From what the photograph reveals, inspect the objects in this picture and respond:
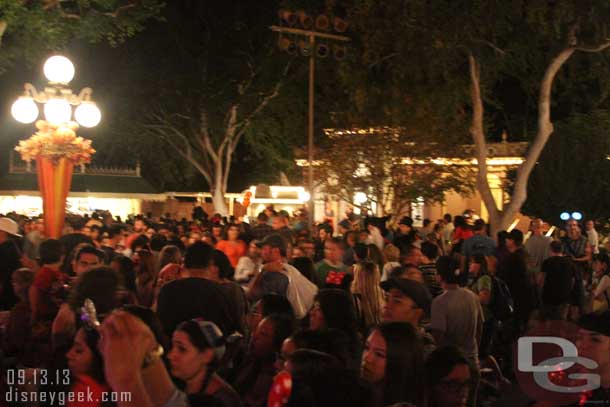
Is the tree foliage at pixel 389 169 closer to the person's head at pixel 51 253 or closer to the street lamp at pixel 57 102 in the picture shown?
the street lamp at pixel 57 102

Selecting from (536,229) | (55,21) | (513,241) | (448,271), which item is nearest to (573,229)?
(536,229)

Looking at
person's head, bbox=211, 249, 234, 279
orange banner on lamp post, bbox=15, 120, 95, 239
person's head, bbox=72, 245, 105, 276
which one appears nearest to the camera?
person's head, bbox=72, 245, 105, 276

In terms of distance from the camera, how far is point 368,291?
7.48 meters

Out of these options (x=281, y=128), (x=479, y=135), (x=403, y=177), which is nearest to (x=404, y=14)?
(x=479, y=135)

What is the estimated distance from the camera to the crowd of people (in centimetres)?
380

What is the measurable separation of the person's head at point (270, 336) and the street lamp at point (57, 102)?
28.0 feet

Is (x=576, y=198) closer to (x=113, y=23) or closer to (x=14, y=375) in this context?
(x=113, y=23)

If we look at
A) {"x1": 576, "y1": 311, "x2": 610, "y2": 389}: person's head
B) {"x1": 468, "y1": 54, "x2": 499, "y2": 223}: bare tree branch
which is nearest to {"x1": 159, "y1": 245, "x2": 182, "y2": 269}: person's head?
{"x1": 576, "y1": 311, "x2": 610, "y2": 389}: person's head

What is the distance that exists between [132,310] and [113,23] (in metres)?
17.2

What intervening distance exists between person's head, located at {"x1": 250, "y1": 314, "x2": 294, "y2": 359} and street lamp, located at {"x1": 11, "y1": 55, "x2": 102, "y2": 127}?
28.0 ft

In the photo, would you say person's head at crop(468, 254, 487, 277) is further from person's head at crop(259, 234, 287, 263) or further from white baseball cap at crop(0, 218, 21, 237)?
white baseball cap at crop(0, 218, 21, 237)

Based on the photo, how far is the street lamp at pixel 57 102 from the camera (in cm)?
1298

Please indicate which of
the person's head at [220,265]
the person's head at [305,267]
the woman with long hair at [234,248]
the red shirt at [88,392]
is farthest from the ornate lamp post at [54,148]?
the red shirt at [88,392]

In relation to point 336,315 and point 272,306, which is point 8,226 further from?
point 336,315
